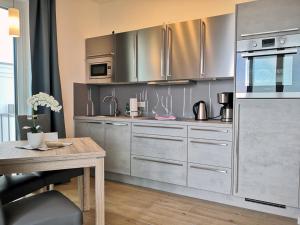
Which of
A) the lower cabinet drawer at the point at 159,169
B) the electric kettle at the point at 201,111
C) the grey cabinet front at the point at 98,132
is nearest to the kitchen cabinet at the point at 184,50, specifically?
the electric kettle at the point at 201,111

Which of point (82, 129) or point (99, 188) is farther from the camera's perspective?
point (82, 129)

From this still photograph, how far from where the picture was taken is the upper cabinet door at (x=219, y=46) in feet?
8.88

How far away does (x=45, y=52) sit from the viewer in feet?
10.4

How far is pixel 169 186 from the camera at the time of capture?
119 inches

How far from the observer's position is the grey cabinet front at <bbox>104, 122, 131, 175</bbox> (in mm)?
3275

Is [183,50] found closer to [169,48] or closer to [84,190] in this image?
[169,48]

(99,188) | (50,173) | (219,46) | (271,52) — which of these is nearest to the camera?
(99,188)

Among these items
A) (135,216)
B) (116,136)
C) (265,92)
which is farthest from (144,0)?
(135,216)

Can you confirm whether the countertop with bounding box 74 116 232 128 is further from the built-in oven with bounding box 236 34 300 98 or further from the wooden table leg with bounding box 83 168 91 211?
the wooden table leg with bounding box 83 168 91 211

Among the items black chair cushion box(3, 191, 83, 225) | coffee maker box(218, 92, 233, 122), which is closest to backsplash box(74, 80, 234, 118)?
coffee maker box(218, 92, 233, 122)

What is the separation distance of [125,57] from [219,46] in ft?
4.41

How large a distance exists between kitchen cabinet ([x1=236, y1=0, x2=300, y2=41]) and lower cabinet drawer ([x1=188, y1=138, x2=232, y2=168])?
3.67 ft

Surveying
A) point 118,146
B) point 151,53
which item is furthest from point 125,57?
point 118,146

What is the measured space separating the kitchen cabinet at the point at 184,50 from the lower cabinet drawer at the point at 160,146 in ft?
2.56
